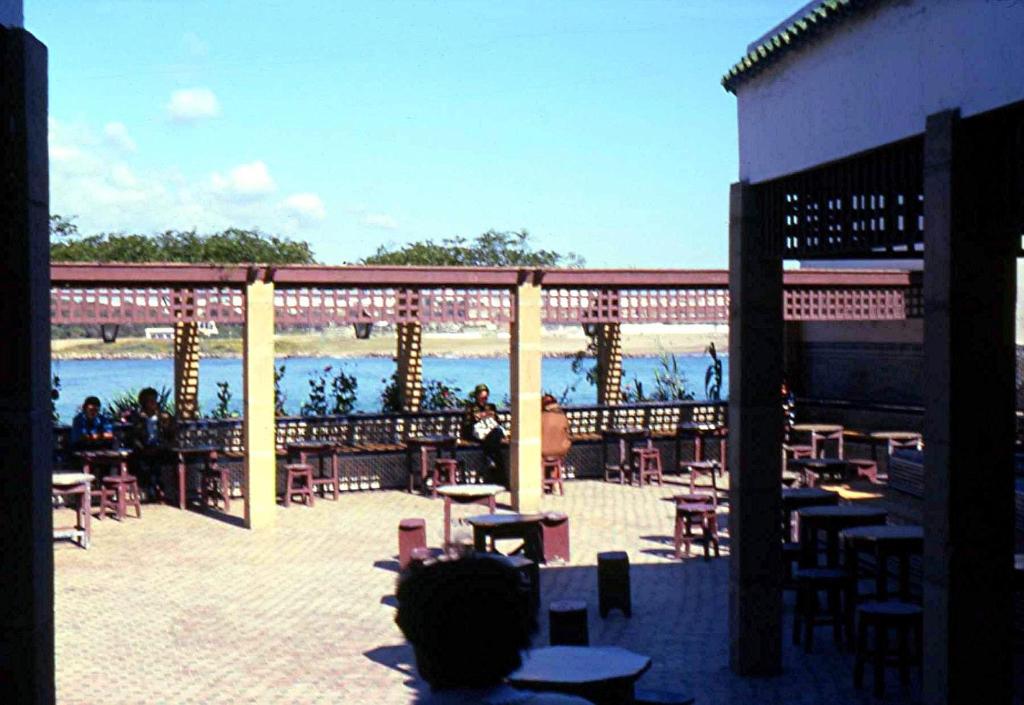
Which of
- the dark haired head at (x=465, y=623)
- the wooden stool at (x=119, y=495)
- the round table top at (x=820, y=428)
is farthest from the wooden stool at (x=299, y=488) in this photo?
the dark haired head at (x=465, y=623)

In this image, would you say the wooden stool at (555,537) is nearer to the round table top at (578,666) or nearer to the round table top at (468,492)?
the round table top at (468,492)

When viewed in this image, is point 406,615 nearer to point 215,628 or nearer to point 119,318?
point 215,628

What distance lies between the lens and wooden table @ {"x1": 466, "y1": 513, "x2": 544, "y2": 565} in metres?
12.8

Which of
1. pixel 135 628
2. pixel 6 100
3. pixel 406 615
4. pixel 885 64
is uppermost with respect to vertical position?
pixel 885 64

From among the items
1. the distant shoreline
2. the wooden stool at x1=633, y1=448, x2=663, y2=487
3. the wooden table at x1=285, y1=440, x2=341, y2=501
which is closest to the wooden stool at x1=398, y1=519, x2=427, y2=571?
the wooden table at x1=285, y1=440, x2=341, y2=501

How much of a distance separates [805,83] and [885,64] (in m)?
1.14

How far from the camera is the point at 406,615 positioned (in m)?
3.35

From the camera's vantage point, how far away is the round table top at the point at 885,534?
33.8ft

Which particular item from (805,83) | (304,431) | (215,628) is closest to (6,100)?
(805,83)

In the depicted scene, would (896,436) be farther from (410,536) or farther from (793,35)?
(793,35)

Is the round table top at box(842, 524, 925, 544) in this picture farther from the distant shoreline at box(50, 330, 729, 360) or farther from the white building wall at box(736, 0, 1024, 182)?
the distant shoreline at box(50, 330, 729, 360)

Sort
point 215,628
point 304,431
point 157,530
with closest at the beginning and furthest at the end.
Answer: point 215,628 < point 157,530 < point 304,431

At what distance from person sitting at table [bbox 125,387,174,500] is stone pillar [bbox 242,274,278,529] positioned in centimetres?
217

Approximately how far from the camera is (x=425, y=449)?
65.7ft
